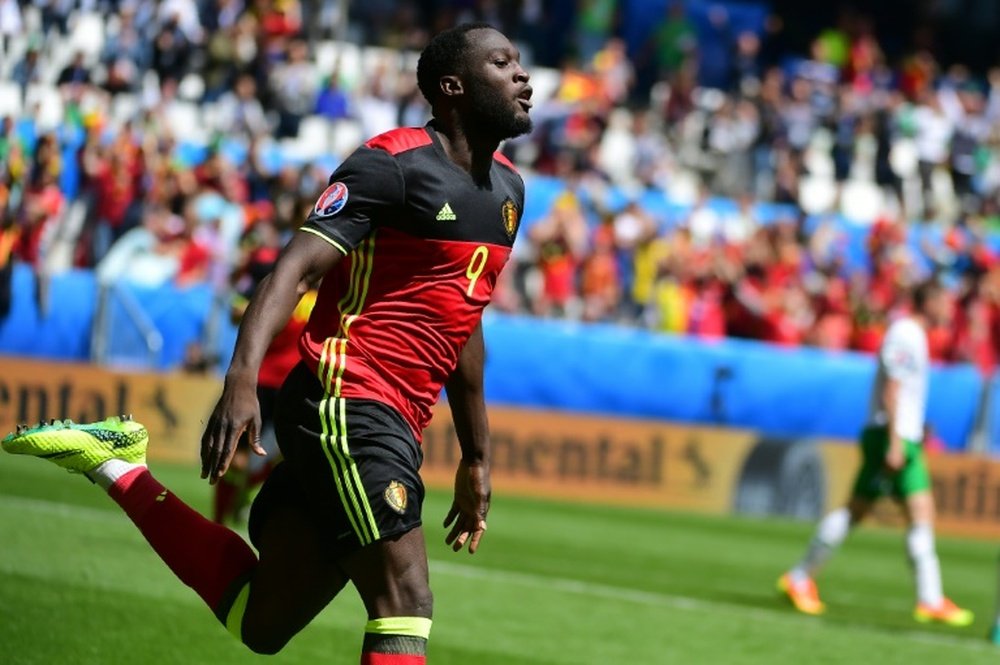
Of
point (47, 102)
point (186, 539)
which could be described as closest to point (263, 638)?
point (186, 539)

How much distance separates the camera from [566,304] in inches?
860

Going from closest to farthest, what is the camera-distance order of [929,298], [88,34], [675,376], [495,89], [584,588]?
[495,89], [584,588], [929,298], [675,376], [88,34]

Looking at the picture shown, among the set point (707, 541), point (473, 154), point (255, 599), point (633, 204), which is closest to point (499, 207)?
point (473, 154)

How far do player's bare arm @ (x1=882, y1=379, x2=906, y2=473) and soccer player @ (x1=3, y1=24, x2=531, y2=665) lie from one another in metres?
6.76

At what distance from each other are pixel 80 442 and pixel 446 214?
1.47 meters

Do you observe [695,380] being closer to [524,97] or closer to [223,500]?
[223,500]

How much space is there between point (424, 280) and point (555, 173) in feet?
64.8

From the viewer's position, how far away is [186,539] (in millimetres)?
5820

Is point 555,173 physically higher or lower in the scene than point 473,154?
lower

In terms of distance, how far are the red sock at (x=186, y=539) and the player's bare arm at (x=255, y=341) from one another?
77 centimetres

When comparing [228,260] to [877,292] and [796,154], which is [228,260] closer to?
[877,292]

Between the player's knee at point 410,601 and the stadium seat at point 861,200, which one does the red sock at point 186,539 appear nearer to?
the player's knee at point 410,601

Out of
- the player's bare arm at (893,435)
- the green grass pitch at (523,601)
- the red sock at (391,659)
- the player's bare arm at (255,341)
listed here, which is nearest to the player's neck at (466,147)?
the player's bare arm at (255,341)

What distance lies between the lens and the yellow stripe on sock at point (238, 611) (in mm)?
5590
